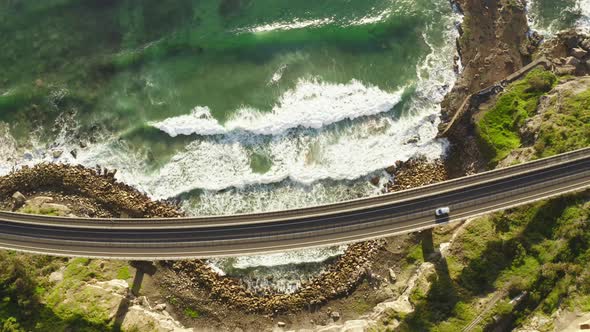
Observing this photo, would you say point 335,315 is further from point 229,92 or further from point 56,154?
point 56,154

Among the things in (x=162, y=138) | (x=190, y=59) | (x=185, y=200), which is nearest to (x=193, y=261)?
(x=185, y=200)

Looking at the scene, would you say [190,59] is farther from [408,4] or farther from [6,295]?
[6,295]

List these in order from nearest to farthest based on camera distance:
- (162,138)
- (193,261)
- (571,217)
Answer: (571,217), (193,261), (162,138)

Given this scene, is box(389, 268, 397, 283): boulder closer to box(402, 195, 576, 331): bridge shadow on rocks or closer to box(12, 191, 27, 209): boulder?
box(402, 195, 576, 331): bridge shadow on rocks

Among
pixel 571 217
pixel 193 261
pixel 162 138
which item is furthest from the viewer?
pixel 162 138

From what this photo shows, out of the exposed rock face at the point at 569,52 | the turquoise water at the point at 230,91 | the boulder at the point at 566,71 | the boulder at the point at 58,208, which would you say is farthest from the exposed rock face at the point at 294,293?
the exposed rock face at the point at 569,52

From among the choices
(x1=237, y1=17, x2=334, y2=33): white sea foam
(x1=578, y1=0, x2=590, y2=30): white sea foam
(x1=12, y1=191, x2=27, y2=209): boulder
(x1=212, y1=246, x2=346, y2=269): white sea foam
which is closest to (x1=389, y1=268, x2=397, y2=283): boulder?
(x1=212, y1=246, x2=346, y2=269): white sea foam

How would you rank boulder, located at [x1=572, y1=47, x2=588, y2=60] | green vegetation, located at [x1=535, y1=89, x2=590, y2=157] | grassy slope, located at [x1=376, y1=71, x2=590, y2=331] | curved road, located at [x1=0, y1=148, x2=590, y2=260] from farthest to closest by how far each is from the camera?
boulder, located at [x1=572, y1=47, x2=588, y2=60] → green vegetation, located at [x1=535, y1=89, x2=590, y2=157] → curved road, located at [x1=0, y1=148, x2=590, y2=260] → grassy slope, located at [x1=376, y1=71, x2=590, y2=331]
